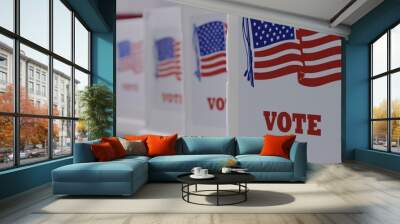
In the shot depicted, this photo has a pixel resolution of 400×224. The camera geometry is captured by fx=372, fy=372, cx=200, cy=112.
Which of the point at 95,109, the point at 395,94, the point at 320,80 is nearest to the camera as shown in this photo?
the point at 95,109

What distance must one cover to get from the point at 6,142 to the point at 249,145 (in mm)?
3698

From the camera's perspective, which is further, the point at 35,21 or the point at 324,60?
the point at 324,60

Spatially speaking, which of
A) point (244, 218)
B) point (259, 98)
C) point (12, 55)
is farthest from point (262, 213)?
point (259, 98)

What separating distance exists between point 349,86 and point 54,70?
690cm

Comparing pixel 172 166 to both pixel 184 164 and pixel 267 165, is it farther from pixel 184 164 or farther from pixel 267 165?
pixel 267 165

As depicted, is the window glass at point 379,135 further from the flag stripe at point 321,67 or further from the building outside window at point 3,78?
the building outside window at point 3,78

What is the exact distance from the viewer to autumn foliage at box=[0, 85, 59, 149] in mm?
4520

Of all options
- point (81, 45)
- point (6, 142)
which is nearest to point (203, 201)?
point (6, 142)

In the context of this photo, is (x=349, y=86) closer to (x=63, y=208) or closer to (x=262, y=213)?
(x=262, y=213)

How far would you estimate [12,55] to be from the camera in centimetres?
478

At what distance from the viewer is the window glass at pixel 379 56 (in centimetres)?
843

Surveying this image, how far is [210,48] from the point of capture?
9.03m

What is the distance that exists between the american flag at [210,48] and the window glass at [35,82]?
405 centimetres

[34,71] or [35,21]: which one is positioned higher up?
[35,21]
